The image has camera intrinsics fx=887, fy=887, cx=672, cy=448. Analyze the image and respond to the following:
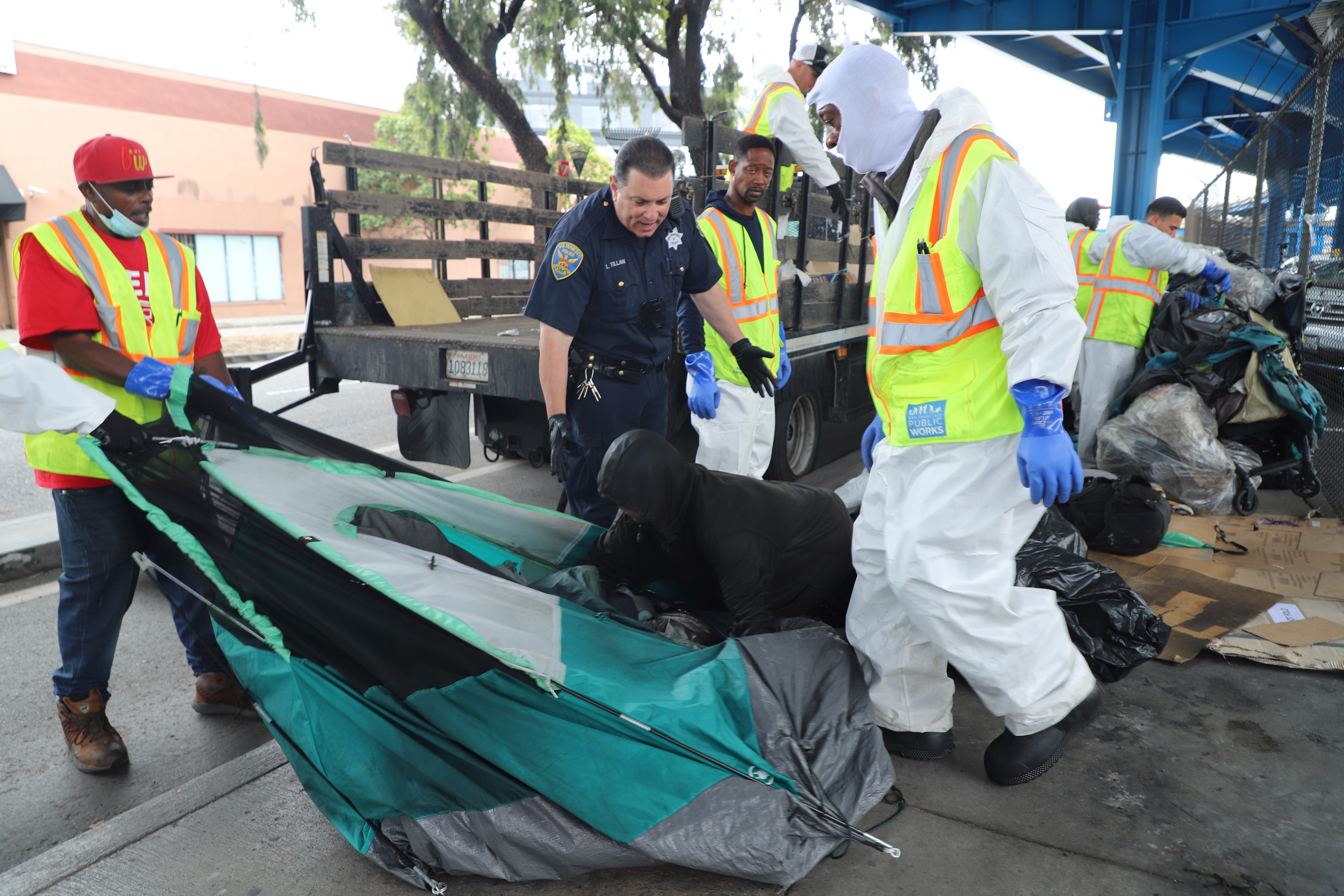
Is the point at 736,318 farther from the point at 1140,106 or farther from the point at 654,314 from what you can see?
the point at 1140,106

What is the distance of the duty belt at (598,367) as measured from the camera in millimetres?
3023

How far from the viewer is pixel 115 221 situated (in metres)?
2.37

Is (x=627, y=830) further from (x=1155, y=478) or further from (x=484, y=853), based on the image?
(x=1155, y=478)

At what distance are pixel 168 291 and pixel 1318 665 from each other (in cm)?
363

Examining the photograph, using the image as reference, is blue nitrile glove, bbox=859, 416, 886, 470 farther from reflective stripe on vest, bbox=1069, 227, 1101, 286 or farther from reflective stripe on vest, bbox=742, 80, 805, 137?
reflective stripe on vest, bbox=1069, 227, 1101, 286

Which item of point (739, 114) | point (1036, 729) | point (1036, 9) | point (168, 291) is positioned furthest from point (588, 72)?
point (1036, 729)

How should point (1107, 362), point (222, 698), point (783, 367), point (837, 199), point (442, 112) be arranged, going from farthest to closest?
1. point (442, 112)
2. point (1107, 362)
3. point (837, 199)
4. point (783, 367)
5. point (222, 698)

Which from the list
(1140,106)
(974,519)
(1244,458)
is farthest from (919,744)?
(1140,106)

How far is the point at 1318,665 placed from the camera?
9.17ft

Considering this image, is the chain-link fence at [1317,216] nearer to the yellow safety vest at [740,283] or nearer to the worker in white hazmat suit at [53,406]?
the yellow safety vest at [740,283]

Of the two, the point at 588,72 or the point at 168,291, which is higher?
the point at 588,72

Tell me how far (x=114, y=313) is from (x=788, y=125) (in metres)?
3.08

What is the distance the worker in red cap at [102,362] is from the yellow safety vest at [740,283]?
1.99 m

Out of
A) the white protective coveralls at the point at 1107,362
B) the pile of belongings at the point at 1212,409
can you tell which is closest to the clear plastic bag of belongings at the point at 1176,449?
the pile of belongings at the point at 1212,409
